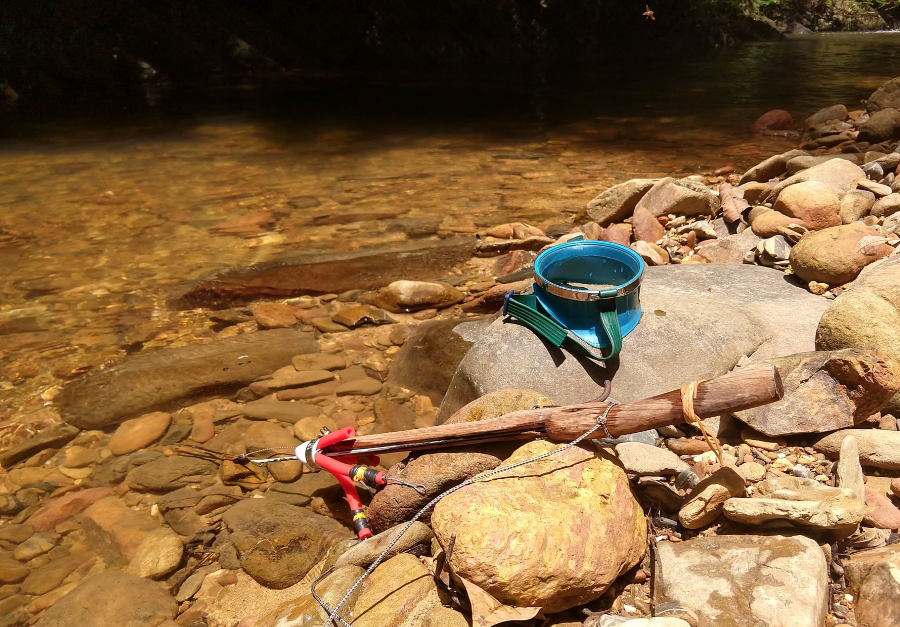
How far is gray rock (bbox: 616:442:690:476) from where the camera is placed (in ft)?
7.70

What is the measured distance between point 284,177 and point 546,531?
663 centimetres

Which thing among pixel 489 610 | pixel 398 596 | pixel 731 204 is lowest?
pixel 398 596

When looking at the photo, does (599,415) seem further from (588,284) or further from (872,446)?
(588,284)

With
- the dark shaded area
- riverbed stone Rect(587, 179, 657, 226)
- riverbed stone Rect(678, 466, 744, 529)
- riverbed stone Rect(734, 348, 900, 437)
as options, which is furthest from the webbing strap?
the dark shaded area

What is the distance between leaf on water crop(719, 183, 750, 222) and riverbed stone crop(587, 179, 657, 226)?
0.58m

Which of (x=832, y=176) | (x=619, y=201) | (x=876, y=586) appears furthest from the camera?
(x=619, y=201)

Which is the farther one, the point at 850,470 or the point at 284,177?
the point at 284,177

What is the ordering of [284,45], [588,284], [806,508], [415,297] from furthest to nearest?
[284,45]
[415,297]
[588,284]
[806,508]

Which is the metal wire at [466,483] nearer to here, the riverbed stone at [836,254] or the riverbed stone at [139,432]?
the riverbed stone at [139,432]

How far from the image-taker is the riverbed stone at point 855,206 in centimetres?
421

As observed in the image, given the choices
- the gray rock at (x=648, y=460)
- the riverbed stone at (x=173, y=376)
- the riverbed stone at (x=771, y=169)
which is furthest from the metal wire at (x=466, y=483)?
the riverbed stone at (x=771, y=169)

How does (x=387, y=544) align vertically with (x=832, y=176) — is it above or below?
below

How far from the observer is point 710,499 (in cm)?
208

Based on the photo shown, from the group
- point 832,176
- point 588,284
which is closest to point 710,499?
point 588,284
